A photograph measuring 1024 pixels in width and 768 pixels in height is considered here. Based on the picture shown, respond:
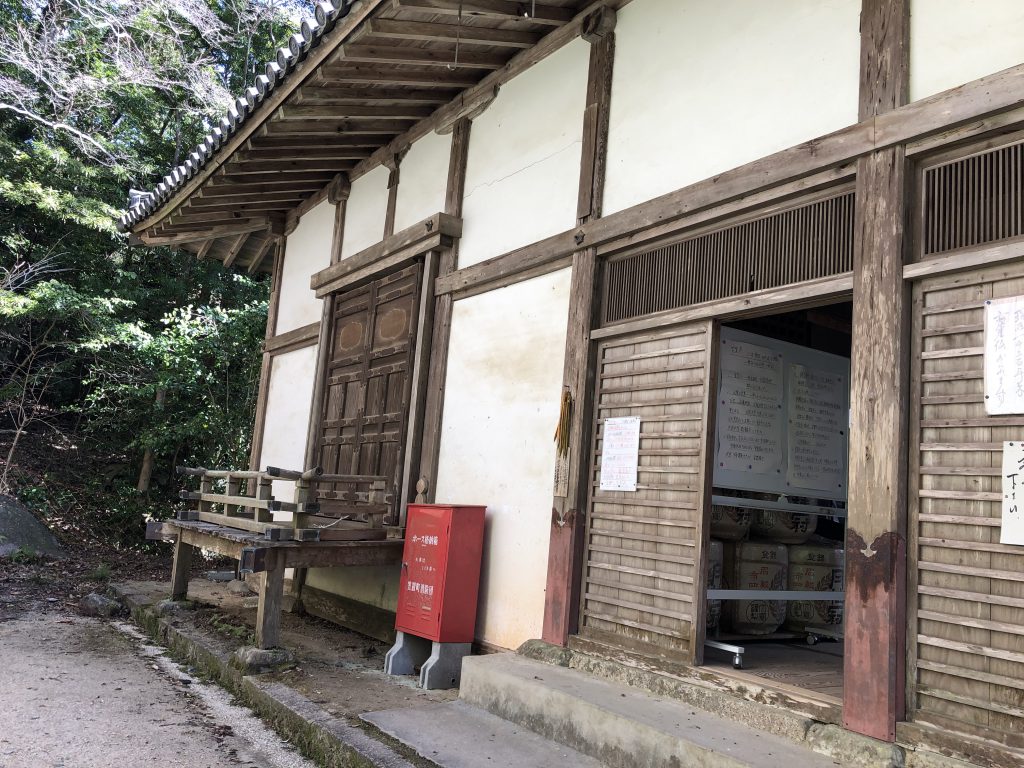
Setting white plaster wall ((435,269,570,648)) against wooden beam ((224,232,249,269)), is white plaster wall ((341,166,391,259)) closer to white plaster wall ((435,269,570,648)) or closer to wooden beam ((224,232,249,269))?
white plaster wall ((435,269,570,648))

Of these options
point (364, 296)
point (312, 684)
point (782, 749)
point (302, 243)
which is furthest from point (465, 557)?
point (302, 243)

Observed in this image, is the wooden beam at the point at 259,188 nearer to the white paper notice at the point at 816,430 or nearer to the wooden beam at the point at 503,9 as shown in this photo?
the wooden beam at the point at 503,9

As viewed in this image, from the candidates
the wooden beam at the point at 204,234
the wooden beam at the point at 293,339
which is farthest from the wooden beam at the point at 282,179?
the wooden beam at the point at 293,339

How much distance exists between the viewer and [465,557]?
558cm

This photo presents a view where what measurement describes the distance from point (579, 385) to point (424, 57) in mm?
3183

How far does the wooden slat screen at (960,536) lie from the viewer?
2963mm

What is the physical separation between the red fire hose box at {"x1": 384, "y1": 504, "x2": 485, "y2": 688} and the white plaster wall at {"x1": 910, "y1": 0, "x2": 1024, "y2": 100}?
12.5 ft

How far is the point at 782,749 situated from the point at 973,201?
97.7 inches

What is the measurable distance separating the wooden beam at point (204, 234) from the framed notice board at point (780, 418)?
24.8ft

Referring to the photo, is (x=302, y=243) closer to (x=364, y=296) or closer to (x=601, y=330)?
(x=364, y=296)

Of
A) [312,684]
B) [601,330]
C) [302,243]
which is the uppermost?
[302,243]

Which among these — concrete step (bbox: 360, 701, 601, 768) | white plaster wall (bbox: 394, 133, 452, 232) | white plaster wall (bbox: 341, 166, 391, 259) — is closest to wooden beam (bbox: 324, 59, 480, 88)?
white plaster wall (bbox: 394, 133, 452, 232)

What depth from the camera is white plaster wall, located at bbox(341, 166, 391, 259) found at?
8070 millimetres

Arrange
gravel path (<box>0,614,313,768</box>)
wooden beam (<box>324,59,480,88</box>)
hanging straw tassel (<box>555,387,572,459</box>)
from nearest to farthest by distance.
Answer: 1. gravel path (<box>0,614,313,768</box>)
2. hanging straw tassel (<box>555,387,572,459</box>)
3. wooden beam (<box>324,59,480,88</box>)
